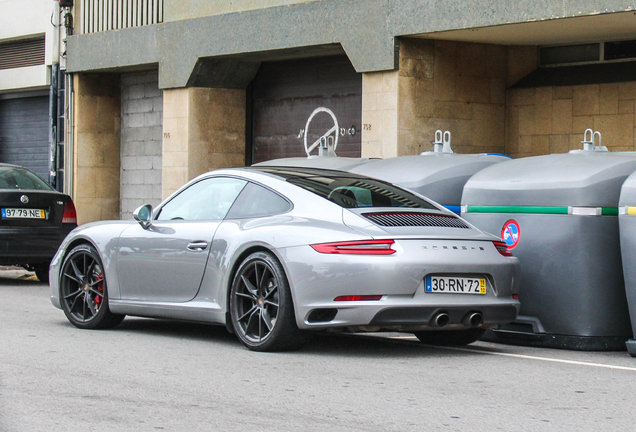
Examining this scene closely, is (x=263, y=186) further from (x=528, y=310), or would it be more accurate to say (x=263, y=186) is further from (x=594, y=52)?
(x=594, y=52)

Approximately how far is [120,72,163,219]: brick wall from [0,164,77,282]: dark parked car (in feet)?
25.3

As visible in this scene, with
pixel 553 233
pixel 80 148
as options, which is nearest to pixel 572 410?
pixel 553 233

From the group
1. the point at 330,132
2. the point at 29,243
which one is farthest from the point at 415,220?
the point at 330,132

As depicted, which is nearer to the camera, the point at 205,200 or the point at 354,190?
the point at 354,190

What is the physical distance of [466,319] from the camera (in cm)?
707

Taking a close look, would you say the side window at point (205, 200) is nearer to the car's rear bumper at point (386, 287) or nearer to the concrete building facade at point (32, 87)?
the car's rear bumper at point (386, 287)

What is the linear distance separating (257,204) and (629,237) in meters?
2.64

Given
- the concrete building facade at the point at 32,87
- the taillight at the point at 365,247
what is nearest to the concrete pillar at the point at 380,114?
the taillight at the point at 365,247

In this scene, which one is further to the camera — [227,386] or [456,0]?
[456,0]

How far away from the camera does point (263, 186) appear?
779 cm

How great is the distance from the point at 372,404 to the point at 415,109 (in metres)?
10.2

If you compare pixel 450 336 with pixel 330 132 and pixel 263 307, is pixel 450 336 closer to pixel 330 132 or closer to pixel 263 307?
pixel 263 307

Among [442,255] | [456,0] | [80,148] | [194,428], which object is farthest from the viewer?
[80,148]

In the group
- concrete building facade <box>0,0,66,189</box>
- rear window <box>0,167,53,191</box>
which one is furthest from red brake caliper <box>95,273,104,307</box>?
concrete building facade <box>0,0,66,189</box>
